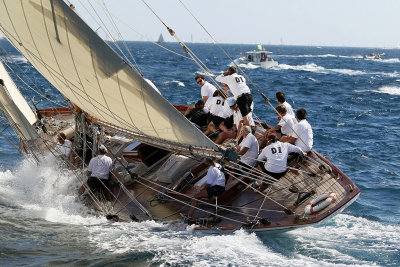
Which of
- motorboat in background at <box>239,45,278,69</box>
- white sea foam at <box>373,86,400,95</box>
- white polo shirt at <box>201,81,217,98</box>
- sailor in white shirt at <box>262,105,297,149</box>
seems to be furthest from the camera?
motorboat in background at <box>239,45,278,69</box>

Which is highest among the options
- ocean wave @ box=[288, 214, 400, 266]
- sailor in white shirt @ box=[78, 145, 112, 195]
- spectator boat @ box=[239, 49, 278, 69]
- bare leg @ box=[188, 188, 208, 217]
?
spectator boat @ box=[239, 49, 278, 69]

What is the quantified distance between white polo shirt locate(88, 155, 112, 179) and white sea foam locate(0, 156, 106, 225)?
0.86 metres

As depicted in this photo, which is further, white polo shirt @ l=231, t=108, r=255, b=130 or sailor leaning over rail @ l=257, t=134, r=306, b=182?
white polo shirt @ l=231, t=108, r=255, b=130

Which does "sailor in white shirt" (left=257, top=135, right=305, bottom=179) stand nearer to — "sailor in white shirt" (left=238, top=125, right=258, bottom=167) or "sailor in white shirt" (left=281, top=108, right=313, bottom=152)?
"sailor in white shirt" (left=238, top=125, right=258, bottom=167)

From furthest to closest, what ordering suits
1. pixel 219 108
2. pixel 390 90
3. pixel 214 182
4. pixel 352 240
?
1. pixel 390 90
2. pixel 219 108
3. pixel 352 240
4. pixel 214 182

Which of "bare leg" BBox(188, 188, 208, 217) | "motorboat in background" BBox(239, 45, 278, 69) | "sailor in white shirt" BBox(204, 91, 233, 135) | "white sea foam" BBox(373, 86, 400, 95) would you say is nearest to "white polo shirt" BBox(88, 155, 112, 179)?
"bare leg" BBox(188, 188, 208, 217)

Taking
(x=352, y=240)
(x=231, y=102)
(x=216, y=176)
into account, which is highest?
(x=231, y=102)

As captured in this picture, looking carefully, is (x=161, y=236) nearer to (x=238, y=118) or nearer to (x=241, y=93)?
(x=238, y=118)

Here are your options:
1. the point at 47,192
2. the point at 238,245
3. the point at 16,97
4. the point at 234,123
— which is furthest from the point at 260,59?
the point at 238,245

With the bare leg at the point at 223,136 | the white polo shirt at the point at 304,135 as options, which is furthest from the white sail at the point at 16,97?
the white polo shirt at the point at 304,135

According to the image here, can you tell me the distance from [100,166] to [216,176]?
118 inches

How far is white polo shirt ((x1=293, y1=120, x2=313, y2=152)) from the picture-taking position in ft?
39.7

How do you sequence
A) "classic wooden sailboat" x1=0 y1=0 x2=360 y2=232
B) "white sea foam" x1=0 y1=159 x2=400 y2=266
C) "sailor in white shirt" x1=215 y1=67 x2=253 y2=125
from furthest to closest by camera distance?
"sailor in white shirt" x1=215 y1=67 x2=253 y2=125
"white sea foam" x1=0 y1=159 x2=400 y2=266
"classic wooden sailboat" x1=0 y1=0 x2=360 y2=232

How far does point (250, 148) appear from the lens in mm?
11789
